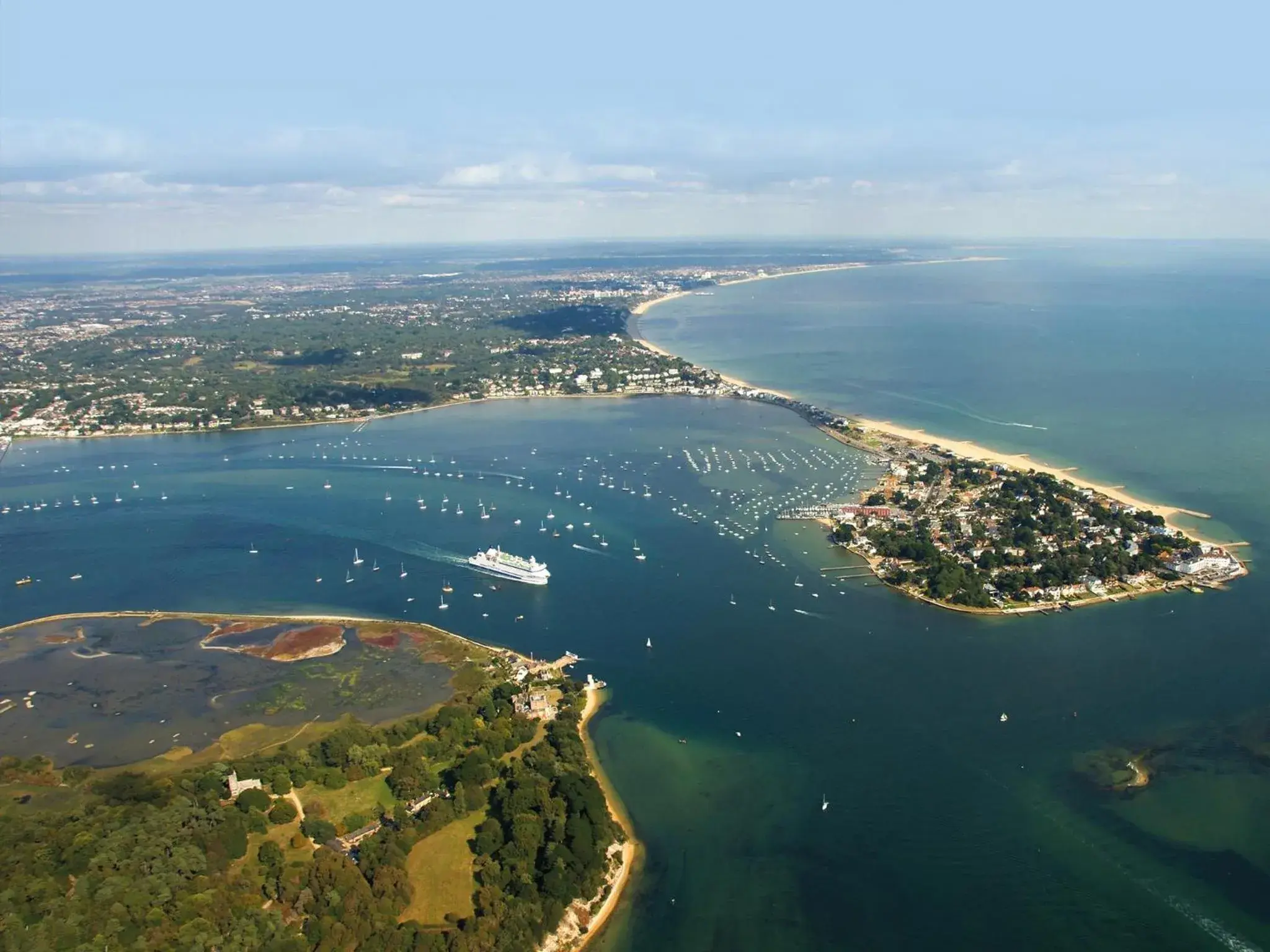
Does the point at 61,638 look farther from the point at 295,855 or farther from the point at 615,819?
the point at 615,819

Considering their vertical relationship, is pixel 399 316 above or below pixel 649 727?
above

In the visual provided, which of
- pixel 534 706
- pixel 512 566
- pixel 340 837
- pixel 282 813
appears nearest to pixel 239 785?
pixel 282 813

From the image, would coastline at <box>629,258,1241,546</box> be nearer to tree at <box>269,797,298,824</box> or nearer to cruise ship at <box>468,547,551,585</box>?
cruise ship at <box>468,547,551,585</box>

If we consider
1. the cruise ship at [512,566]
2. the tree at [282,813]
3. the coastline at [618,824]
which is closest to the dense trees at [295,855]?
the tree at [282,813]

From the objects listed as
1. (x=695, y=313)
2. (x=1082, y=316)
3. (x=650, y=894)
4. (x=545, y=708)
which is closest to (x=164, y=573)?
(x=545, y=708)

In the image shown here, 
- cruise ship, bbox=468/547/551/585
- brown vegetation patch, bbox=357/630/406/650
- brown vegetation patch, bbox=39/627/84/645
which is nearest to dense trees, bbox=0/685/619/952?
brown vegetation patch, bbox=357/630/406/650

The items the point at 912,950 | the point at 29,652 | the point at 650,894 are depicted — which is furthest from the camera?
the point at 29,652

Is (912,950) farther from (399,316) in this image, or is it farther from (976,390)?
(399,316)
